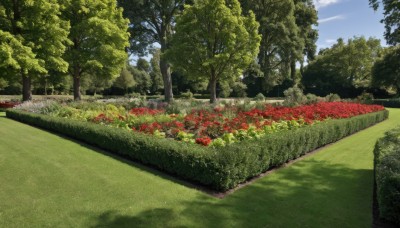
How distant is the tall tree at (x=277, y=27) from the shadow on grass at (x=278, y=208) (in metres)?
32.5

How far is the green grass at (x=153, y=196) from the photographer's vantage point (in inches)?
166

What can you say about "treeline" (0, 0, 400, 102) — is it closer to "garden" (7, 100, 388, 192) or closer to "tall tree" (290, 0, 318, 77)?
"garden" (7, 100, 388, 192)

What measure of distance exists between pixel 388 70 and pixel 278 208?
116 ft

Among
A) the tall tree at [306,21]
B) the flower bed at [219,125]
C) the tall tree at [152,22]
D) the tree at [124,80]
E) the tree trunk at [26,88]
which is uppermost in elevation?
the tall tree at [306,21]

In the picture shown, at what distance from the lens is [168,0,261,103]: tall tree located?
19062 millimetres

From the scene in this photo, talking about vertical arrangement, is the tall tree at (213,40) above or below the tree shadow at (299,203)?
above

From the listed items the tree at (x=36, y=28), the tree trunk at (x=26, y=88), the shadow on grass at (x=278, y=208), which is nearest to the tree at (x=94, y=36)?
the tree at (x=36, y=28)

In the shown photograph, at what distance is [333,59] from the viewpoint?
41.5 meters

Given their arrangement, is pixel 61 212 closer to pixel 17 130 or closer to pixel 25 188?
pixel 25 188

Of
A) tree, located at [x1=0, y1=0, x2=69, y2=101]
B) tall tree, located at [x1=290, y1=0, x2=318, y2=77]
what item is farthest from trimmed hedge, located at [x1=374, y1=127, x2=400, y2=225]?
tall tree, located at [x1=290, y1=0, x2=318, y2=77]

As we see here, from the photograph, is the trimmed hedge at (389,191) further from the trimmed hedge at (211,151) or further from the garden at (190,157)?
the trimmed hedge at (211,151)

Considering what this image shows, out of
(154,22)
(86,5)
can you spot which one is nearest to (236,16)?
(154,22)

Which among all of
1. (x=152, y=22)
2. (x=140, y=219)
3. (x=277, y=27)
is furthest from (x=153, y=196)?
(x=277, y=27)

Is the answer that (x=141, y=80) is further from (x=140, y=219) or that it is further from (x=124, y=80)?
(x=140, y=219)
